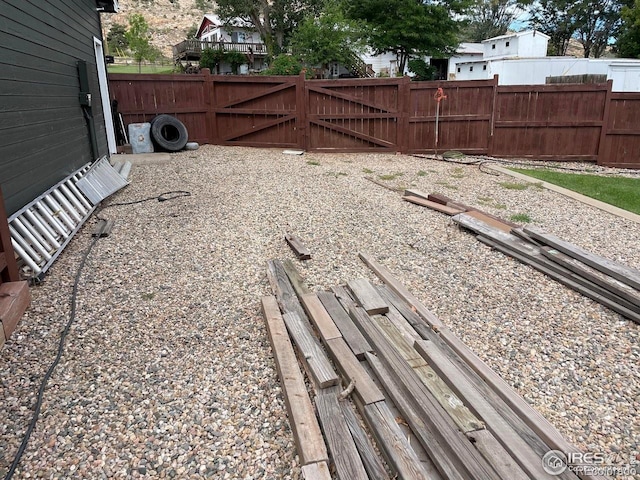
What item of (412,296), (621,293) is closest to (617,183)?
(621,293)

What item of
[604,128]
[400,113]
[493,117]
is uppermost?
[400,113]

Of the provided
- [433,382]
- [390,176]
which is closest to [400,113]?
[390,176]

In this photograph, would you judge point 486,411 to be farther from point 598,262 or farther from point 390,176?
point 390,176

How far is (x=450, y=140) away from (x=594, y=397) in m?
9.67

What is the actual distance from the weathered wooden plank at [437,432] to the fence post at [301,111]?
9.54 metres

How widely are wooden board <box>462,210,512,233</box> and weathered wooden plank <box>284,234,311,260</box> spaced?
2.32 metres

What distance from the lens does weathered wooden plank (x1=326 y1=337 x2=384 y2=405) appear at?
2440 millimetres

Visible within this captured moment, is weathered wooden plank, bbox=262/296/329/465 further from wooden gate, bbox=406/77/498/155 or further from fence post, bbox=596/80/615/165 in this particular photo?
fence post, bbox=596/80/615/165

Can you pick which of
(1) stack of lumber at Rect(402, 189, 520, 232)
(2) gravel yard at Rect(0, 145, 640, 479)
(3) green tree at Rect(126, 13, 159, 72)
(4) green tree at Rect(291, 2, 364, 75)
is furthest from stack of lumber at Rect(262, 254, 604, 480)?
(3) green tree at Rect(126, 13, 159, 72)

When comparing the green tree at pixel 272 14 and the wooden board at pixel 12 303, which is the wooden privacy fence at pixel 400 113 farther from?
the green tree at pixel 272 14

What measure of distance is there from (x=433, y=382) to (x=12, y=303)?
115 inches

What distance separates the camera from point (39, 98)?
575 centimetres

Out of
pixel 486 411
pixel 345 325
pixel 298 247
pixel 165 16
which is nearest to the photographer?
pixel 486 411

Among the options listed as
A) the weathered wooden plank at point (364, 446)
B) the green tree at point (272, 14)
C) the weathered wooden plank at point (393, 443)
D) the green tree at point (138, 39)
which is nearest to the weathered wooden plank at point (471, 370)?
the weathered wooden plank at point (393, 443)
